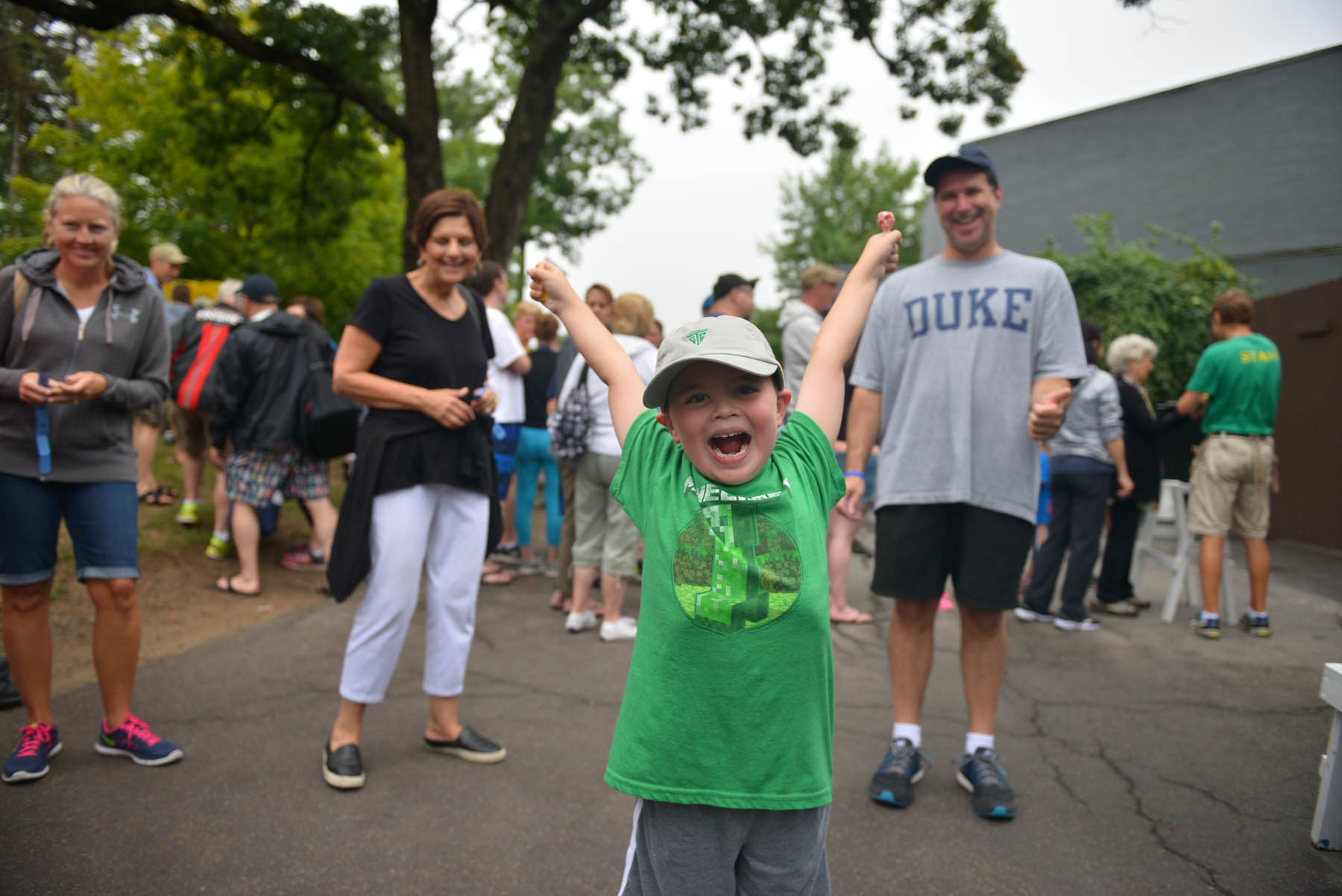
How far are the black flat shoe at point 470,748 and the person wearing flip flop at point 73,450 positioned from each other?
1003 mm

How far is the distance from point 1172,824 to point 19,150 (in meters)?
28.1

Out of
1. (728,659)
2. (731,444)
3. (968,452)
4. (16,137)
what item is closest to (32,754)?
(728,659)

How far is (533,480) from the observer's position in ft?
23.4

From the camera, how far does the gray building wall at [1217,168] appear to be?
594 inches

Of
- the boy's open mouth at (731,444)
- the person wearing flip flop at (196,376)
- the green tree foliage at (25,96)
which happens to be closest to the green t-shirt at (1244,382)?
the boy's open mouth at (731,444)

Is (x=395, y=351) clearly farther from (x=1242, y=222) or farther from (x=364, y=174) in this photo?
(x=1242, y=222)

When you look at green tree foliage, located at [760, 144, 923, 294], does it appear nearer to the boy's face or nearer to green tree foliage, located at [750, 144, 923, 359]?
green tree foliage, located at [750, 144, 923, 359]

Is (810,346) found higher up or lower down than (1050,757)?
higher up

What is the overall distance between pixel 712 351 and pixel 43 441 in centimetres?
277

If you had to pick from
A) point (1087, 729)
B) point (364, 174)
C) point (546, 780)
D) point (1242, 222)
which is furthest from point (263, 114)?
point (1242, 222)

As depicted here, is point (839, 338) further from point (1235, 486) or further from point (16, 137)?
point (16, 137)

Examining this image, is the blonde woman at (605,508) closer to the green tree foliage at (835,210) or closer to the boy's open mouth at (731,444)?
the boy's open mouth at (731,444)

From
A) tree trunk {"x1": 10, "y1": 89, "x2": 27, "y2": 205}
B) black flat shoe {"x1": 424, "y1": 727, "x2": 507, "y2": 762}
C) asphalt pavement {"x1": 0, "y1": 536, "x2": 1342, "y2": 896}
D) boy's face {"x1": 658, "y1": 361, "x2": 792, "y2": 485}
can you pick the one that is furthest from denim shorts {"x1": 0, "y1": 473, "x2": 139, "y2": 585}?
tree trunk {"x1": 10, "y1": 89, "x2": 27, "y2": 205}

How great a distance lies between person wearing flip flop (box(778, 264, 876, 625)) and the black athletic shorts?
2304 mm
